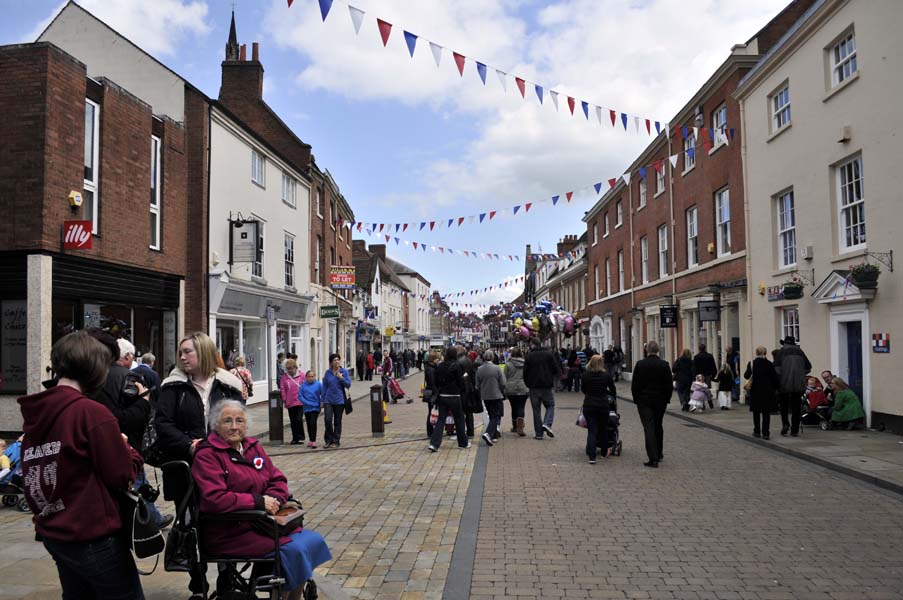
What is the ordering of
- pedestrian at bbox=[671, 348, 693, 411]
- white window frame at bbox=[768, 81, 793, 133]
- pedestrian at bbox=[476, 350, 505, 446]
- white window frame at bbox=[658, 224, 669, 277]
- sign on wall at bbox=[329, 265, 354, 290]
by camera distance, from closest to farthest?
pedestrian at bbox=[476, 350, 505, 446] < white window frame at bbox=[768, 81, 793, 133] < pedestrian at bbox=[671, 348, 693, 411] < white window frame at bbox=[658, 224, 669, 277] < sign on wall at bbox=[329, 265, 354, 290]

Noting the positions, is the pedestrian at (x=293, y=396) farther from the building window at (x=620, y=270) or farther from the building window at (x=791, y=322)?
the building window at (x=620, y=270)

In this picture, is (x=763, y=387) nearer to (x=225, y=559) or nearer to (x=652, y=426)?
(x=652, y=426)

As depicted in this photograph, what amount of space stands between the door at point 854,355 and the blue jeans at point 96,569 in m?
14.0

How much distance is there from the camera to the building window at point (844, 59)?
530 inches

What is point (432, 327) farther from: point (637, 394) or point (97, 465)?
point (97, 465)

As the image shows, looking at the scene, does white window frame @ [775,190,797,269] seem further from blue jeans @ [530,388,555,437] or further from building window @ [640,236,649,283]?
building window @ [640,236,649,283]

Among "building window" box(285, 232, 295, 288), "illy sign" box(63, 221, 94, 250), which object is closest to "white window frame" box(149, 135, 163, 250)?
"illy sign" box(63, 221, 94, 250)

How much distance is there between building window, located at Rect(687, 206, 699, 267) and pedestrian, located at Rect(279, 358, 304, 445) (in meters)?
15.5

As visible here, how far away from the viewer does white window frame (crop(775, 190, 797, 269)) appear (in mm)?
16312

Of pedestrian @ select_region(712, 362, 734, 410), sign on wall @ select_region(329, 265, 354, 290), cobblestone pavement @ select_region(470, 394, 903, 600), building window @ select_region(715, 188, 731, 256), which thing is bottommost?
cobblestone pavement @ select_region(470, 394, 903, 600)

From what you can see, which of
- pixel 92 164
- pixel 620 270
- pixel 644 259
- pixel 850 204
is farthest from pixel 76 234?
pixel 620 270

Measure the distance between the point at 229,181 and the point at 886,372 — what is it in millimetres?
16295

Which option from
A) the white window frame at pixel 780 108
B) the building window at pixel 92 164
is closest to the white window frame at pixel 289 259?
the building window at pixel 92 164

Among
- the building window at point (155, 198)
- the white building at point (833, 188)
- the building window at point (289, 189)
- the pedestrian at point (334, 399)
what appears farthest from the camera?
the building window at point (289, 189)
